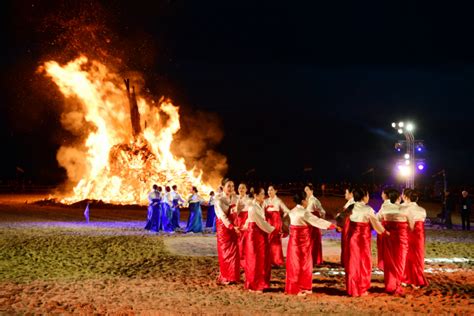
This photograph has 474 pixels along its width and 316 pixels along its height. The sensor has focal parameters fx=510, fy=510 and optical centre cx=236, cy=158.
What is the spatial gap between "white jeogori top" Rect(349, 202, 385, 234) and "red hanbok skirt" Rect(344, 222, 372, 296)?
88 millimetres

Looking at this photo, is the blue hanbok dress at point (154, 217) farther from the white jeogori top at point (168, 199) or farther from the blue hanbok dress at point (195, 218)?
the blue hanbok dress at point (195, 218)

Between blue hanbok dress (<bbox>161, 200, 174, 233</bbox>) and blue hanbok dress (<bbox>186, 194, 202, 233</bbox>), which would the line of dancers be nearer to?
blue hanbok dress (<bbox>186, 194, 202, 233</bbox>)

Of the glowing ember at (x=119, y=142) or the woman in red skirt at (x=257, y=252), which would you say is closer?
the woman in red skirt at (x=257, y=252)

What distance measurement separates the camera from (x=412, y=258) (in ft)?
32.6

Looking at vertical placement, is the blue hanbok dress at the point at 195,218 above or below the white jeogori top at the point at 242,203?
below

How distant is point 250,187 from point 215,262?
2.53 meters

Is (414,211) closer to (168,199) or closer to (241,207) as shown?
(241,207)

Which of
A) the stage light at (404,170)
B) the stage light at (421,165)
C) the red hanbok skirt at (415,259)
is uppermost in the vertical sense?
the stage light at (421,165)

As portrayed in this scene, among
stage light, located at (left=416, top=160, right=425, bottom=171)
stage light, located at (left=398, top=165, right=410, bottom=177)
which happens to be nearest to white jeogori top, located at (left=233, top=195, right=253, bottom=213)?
stage light, located at (left=398, top=165, right=410, bottom=177)

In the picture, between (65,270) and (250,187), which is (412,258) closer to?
(250,187)


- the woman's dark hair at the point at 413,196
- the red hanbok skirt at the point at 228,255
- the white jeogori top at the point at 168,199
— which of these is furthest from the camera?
the white jeogori top at the point at 168,199

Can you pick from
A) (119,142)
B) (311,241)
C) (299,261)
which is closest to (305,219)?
(299,261)

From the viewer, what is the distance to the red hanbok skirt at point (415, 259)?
32.1 feet

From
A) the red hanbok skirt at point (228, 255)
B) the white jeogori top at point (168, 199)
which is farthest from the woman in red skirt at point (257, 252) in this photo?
the white jeogori top at point (168, 199)
